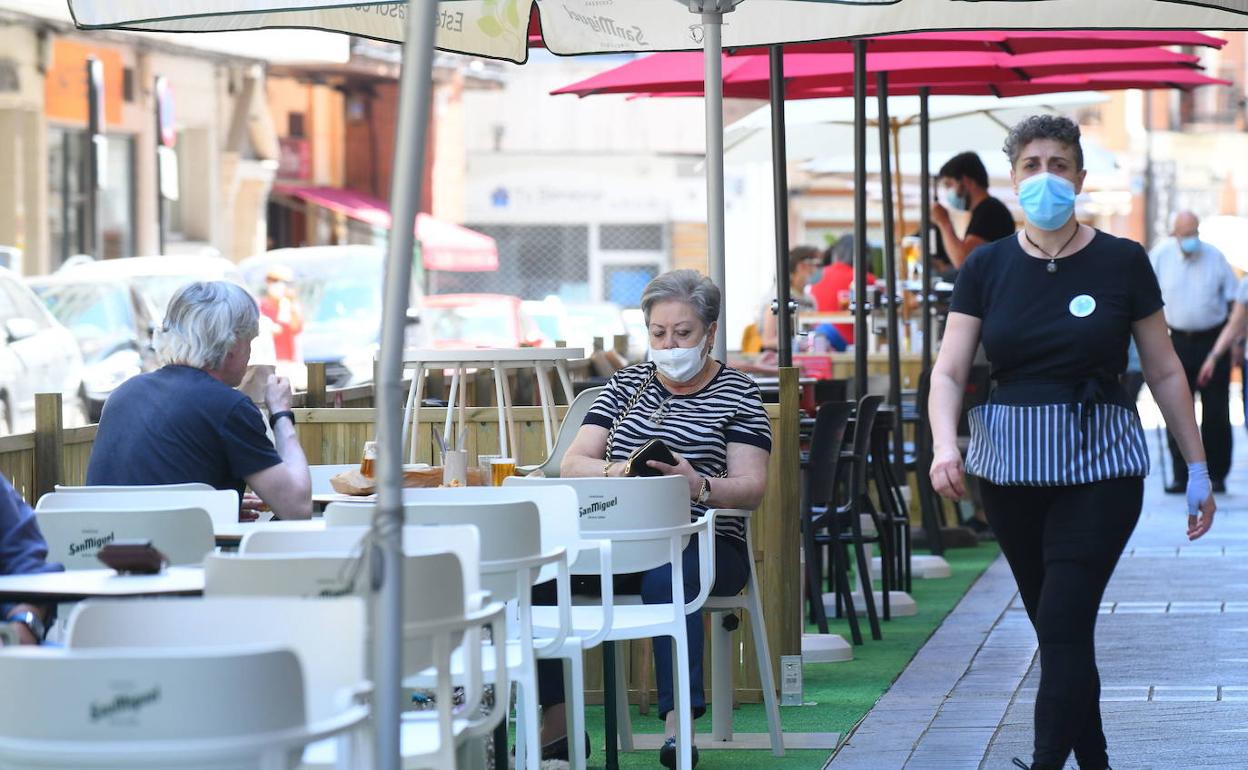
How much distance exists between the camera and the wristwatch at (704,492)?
21.8 ft

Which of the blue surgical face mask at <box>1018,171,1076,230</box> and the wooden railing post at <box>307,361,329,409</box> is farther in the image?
the wooden railing post at <box>307,361,329,409</box>

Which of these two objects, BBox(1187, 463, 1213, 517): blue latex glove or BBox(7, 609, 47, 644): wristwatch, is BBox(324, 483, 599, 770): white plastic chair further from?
BBox(1187, 463, 1213, 517): blue latex glove

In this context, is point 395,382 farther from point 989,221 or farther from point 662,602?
point 989,221

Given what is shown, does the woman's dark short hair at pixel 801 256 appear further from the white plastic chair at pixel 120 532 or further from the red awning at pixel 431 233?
the red awning at pixel 431 233

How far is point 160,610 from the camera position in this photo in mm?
3684

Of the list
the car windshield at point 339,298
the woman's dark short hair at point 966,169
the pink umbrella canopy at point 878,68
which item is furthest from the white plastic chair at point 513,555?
the car windshield at point 339,298

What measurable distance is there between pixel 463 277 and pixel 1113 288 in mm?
39460

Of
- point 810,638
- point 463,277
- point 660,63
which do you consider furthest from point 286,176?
point 810,638

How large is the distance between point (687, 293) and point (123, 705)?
13.0 ft

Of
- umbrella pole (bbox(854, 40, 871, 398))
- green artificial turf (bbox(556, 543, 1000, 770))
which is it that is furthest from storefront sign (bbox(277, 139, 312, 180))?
green artificial turf (bbox(556, 543, 1000, 770))

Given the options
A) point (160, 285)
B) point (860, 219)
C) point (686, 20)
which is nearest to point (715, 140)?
point (686, 20)

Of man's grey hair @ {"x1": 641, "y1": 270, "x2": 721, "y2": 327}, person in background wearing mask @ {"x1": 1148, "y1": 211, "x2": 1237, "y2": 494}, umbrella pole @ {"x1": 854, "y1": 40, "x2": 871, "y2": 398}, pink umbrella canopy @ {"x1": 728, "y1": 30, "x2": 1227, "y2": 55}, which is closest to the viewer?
man's grey hair @ {"x1": 641, "y1": 270, "x2": 721, "y2": 327}

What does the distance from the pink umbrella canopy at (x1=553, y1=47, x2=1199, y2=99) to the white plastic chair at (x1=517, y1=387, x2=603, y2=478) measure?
3.58 meters

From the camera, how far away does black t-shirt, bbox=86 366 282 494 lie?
6.30m
